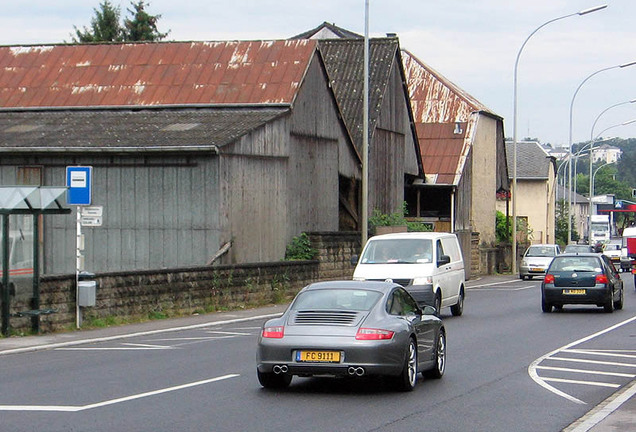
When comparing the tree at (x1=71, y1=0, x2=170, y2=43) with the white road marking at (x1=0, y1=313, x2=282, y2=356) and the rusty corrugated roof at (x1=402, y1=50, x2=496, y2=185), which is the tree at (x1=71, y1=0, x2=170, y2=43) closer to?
the rusty corrugated roof at (x1=402, y1=50, x2=496, y2=185)

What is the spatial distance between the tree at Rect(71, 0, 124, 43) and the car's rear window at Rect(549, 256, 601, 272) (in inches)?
2167

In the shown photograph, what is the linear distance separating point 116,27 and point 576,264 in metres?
56.3

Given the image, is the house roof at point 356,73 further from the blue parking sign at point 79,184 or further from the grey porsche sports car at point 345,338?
the grey porsche sports car at point 345,338

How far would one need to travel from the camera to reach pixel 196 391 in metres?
13.1

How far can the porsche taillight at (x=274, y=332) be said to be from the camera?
510 inches

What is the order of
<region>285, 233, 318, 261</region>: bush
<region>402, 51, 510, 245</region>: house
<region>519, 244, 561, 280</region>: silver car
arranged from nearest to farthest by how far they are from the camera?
<region>285, 233, 318, 261</region>: bush → <region>519, 244, 561, 280</region>: silver car → <region>402, 51, 510, 245</region>: house

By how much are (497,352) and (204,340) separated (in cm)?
558

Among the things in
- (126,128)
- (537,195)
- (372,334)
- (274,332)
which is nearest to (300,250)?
(126,128)

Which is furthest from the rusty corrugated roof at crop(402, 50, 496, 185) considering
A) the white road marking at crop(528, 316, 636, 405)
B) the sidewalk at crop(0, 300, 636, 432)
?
the white road marking at crop(528, 316, 636, 405)

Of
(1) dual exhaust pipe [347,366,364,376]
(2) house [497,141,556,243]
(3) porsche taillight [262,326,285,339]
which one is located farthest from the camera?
(2) house [497,141,556,243]

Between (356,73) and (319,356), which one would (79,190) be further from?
(356,73)

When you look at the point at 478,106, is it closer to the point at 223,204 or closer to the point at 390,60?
the point at 390,60

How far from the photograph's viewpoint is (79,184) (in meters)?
22.7

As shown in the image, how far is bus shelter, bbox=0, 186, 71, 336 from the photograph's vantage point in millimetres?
20609
